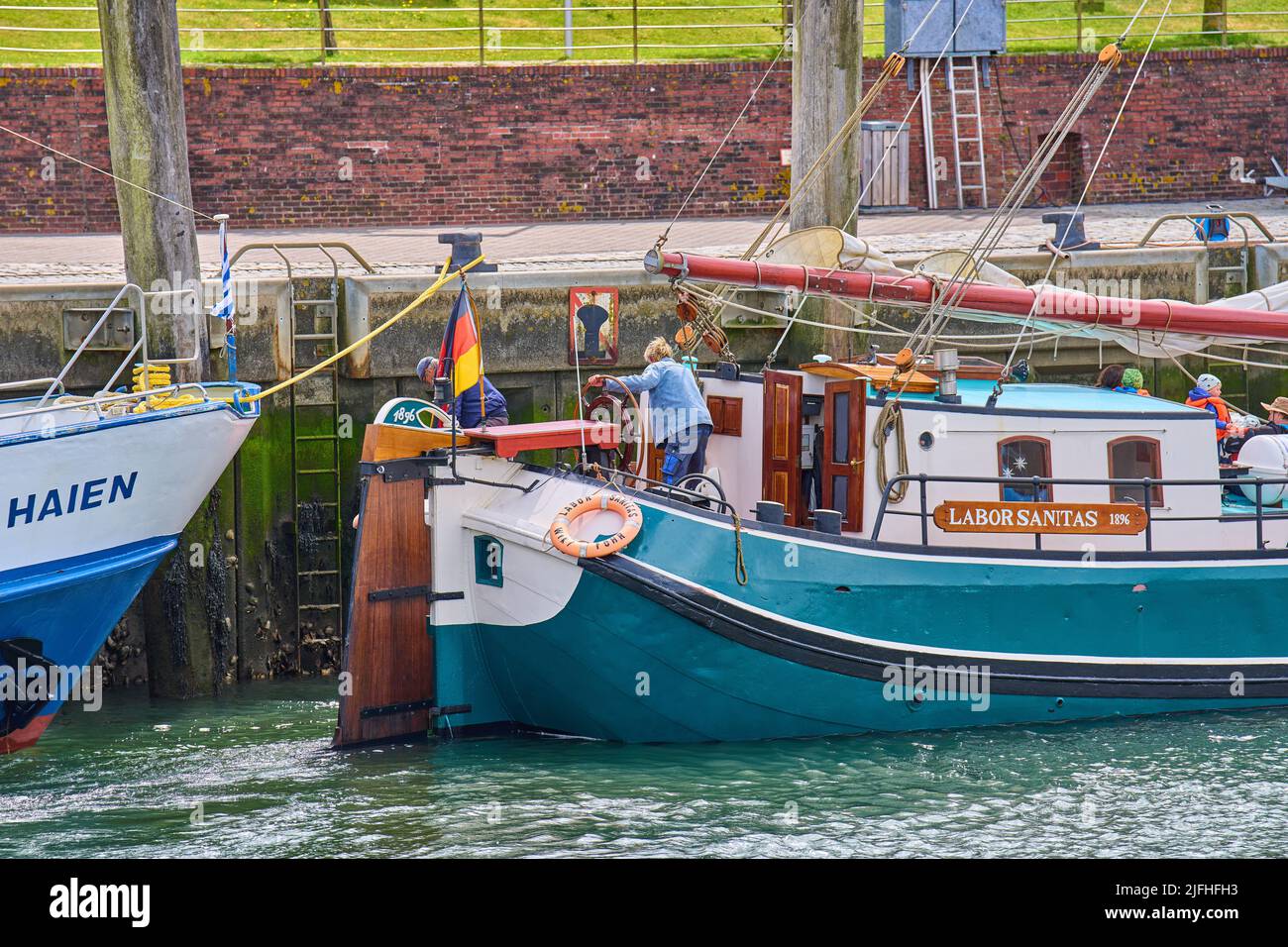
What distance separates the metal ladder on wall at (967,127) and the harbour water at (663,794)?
13217mm

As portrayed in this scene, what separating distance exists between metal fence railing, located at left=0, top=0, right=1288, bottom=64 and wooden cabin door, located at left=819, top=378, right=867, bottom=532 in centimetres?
1362

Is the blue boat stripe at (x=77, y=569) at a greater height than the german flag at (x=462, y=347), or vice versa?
the german flag at (x=462, y=347)

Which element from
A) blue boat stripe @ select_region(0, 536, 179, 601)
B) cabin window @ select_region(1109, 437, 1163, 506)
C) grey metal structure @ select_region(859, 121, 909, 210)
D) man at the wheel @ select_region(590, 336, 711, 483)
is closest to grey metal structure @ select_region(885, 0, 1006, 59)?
grey metal structure @ select_region(859, 121, 909, 210)

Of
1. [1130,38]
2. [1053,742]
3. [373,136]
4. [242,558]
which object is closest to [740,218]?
[373,136]

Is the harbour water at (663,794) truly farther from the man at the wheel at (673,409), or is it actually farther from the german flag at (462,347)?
the german flag at (462,347)

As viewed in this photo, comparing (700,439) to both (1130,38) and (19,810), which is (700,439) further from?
(1130,38)

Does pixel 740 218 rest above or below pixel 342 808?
above

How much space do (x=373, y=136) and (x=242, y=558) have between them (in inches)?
397

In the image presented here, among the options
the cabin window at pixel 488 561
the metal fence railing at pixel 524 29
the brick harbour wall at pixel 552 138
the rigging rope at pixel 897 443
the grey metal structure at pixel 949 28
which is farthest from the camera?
the metal fence railing at pixel 524 29

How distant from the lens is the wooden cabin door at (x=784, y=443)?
11.1m

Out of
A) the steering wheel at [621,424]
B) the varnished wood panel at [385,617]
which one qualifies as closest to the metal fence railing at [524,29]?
the steering wheel at [621,424]

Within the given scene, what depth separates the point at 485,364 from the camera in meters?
13.8

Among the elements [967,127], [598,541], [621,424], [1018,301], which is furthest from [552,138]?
[598,541]

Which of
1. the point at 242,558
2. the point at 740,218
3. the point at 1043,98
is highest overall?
the point at 1043,98
